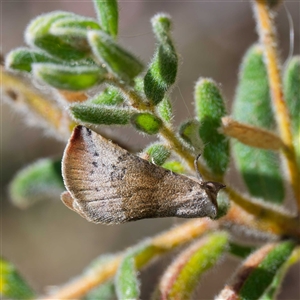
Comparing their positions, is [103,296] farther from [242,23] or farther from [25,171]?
[242,23]

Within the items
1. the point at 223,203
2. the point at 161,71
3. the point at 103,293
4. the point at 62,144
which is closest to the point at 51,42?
the point at 161,71

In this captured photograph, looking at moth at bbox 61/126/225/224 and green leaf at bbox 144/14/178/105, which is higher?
green leaf at bbox 144/14/178/105

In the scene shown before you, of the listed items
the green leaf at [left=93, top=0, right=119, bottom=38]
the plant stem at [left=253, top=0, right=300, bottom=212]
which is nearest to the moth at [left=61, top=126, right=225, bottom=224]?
the green leaf at [left=93, top=0, right=119, bottom=38]

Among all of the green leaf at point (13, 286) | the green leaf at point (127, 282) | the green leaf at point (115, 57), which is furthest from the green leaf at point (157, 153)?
the green leaf at point (13, 286)

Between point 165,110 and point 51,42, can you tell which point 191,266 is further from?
point 51,42

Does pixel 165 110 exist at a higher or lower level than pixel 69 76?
lower

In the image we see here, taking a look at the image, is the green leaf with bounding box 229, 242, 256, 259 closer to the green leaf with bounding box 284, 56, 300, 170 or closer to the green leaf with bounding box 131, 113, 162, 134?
the green leaf with bounding box 284, 56, 300, 170
